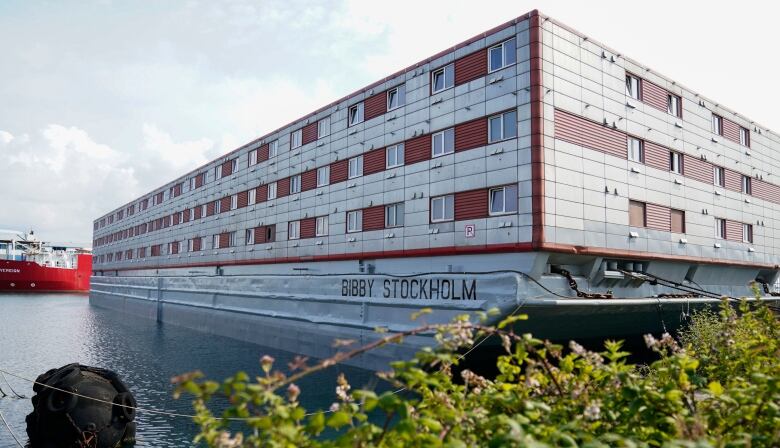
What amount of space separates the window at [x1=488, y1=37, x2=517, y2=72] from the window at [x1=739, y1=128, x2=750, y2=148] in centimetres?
1588

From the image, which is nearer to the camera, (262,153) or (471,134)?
(471,134)

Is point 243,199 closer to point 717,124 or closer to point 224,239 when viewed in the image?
point 224,239

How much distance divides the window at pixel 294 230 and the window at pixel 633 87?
1623 cm

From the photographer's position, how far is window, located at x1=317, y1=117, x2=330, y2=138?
25388mm

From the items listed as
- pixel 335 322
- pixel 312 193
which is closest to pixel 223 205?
pixel 312 193

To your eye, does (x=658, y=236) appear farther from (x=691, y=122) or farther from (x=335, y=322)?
(x=335, y=322)

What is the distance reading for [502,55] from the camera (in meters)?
17.2

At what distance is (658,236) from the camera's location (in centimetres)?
1936

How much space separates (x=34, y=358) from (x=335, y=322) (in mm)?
11910

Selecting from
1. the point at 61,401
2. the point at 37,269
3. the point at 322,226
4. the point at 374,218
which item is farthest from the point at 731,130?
the point at 37,269

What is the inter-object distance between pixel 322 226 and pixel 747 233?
20.6 meters

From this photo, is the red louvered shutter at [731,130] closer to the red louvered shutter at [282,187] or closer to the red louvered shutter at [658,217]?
the red louvered shutter at [658,217]

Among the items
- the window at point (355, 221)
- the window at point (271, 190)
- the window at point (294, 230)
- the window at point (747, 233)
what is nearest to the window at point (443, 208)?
the window at point (355, 221)

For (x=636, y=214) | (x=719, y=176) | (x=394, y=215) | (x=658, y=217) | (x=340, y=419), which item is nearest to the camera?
(x=340, y=419)
